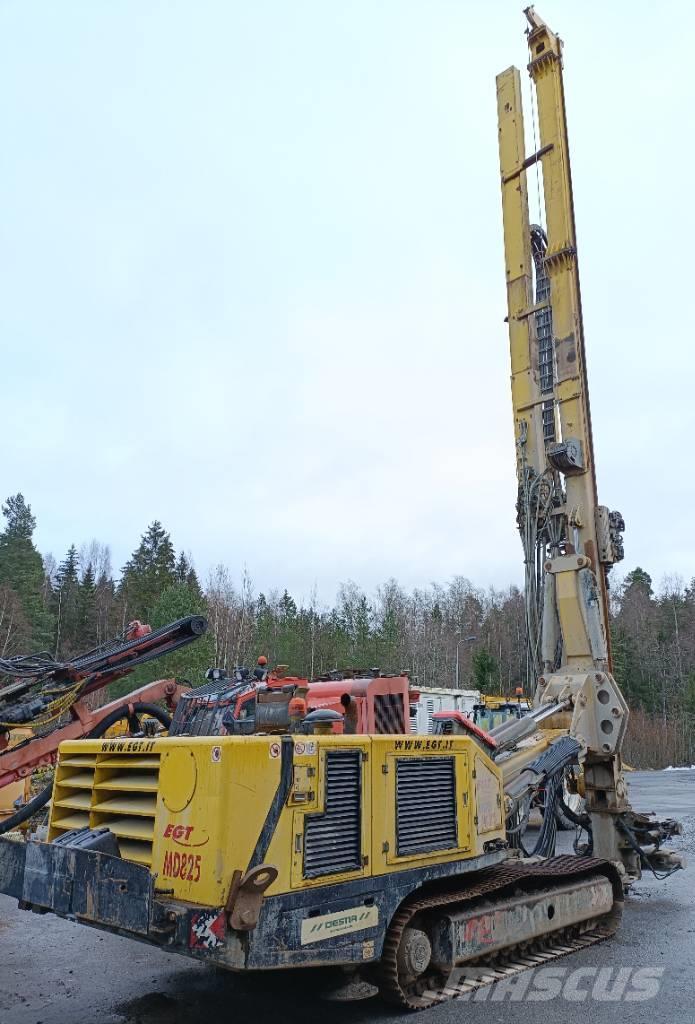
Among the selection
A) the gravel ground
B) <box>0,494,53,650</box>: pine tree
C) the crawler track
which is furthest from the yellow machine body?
<box>0,494,53,650</box>: pine tree

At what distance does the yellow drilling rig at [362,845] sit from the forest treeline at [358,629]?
2606 centimetres

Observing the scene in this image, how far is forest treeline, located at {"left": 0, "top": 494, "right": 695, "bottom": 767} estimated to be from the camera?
1752 inches

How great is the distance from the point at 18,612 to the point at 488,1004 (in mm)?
43116

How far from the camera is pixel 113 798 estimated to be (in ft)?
17.4

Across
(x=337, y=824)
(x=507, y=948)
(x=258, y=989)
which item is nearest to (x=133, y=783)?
(x=337, y=824)

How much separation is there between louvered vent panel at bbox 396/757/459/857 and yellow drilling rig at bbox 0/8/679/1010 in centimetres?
1

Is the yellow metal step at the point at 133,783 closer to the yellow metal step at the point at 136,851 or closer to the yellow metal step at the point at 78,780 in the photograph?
the yellow metal step at the point at 78,780

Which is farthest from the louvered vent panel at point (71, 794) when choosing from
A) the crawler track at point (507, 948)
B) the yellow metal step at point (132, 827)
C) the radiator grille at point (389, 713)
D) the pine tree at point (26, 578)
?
the pine tree at point (26, 578)

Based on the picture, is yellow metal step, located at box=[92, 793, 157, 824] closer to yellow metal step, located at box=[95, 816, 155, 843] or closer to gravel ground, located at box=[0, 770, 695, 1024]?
yellow metal step, located at box=[95, 816, 155, 843]

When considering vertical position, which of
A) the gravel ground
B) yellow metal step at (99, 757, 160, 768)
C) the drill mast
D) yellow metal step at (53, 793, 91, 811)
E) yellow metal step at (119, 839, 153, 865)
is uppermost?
the drill mast

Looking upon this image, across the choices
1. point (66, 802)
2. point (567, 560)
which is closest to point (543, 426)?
point (567, 560)

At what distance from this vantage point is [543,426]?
9547mm

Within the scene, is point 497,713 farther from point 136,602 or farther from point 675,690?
point 675,690

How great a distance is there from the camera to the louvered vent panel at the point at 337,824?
4812 mm
